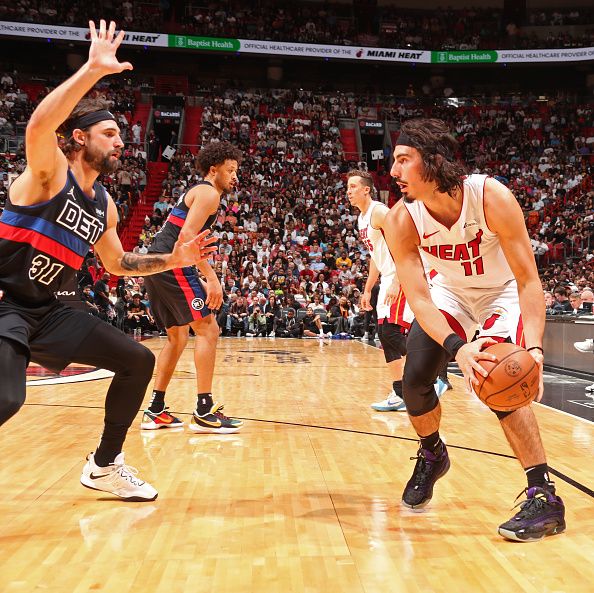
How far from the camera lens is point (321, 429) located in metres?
5.62

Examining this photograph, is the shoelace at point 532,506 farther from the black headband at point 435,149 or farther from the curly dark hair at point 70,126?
the curly dark hair at point 70,126

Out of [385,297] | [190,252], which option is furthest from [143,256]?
[385,297]

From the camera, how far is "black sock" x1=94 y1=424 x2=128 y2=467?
144 inches

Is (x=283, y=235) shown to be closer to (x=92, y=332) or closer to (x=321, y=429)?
(x=321, y=429)

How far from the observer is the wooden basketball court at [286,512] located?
2.55 m

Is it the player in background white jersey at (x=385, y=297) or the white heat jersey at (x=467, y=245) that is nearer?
the white heat jersey at (x=467, y=245)

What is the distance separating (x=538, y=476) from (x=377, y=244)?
389 centimetres

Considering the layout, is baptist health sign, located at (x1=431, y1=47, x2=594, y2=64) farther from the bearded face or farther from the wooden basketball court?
the bearded face

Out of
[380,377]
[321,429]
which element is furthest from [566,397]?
[321,429]

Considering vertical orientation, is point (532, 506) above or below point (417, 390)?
below

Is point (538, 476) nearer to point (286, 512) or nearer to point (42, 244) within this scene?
point (286, 512)

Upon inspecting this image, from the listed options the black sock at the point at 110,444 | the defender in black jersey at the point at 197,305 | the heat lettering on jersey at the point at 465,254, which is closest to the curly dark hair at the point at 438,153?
the heat lettering on jersey at the point at 465,254

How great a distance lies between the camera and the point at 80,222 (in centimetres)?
336

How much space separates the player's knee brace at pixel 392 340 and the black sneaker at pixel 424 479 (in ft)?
9.31
